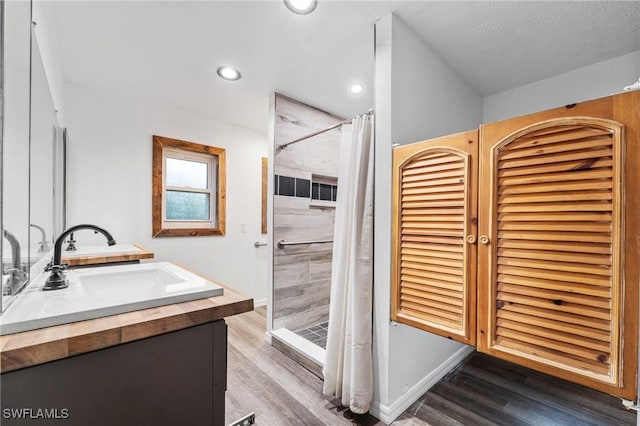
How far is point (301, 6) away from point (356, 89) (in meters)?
0.98

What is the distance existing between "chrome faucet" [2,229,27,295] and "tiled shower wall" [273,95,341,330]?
1685 millimetres

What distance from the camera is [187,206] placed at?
9.77 ft

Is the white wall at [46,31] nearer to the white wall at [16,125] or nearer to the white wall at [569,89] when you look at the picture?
the white wall at [16,125]

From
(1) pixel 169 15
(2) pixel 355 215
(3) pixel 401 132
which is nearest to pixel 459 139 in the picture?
(3) pixel 401 132

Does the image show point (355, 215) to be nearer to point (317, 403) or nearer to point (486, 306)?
point (486, 306)

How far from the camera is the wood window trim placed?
8.81ft

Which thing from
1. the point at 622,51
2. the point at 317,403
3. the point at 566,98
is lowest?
the point at 317,403

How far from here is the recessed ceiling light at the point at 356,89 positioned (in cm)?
231

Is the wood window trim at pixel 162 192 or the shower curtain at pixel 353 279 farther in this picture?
the wood window trim at pixel 162 192

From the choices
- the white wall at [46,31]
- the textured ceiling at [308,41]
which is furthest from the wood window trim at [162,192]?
the white wall at [46,31]

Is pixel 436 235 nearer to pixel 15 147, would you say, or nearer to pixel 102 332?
pixel 102 332

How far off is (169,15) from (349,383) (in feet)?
7.80

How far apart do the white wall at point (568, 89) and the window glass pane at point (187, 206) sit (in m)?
3.06

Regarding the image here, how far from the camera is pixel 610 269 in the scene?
34.9 inches
